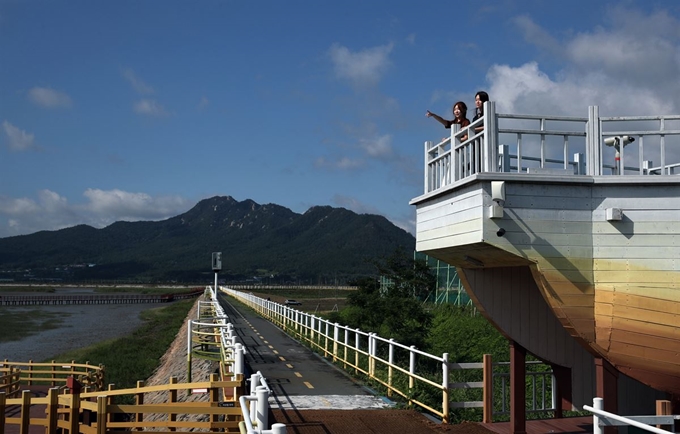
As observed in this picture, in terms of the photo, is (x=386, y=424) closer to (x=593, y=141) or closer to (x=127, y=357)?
(x=593, y=141)

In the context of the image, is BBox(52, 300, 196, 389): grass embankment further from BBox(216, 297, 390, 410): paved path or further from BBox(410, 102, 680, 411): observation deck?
BBox(410, 102, 680, 411): observation deck

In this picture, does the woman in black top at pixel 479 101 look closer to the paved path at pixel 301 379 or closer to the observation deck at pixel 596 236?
the observation deck at pixel 596 236

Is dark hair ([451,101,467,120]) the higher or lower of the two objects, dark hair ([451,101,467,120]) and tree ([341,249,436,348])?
the higher

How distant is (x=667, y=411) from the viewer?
26.0 feet

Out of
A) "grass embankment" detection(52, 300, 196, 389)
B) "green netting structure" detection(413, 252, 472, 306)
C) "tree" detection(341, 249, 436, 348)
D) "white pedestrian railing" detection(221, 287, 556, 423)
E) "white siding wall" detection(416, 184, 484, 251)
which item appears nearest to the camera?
"white siding wall" detection(416, 184, 484, 251)

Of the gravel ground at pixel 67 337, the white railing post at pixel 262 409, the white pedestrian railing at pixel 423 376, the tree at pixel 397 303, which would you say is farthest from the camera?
the gravel ground at pixel 67 337

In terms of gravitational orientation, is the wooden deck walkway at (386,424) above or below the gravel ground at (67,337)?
above

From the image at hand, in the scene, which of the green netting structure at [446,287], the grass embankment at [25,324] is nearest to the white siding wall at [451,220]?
the green netting structure at [446,287]

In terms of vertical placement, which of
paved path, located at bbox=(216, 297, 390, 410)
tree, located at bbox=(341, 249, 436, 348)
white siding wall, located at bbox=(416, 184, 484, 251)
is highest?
white siding wall, located at bbox=(416, 184, 484, 251)

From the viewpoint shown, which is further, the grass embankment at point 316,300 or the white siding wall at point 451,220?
the grass embankment at point 316,300

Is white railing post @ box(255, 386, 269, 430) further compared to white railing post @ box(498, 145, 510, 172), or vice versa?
→ white railing post @ box(498, 145, 510, 172)

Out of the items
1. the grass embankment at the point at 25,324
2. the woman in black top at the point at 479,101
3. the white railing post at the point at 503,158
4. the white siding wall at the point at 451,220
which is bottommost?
the grass embankment at the point at 25,324

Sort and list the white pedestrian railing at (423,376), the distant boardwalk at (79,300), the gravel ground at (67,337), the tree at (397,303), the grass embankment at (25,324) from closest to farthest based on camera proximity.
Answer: the white pedestrian railing at (423,376), the tree at (397,303), the gravel ground at (67,337), the grass embankment at (25,324), the distant boardwalk at (79,300)

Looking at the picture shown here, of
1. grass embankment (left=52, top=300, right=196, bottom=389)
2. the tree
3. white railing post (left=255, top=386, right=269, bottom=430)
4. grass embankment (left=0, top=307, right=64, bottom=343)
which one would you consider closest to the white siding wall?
white railing post (left=255, top=386, right=269, bottom=430)
